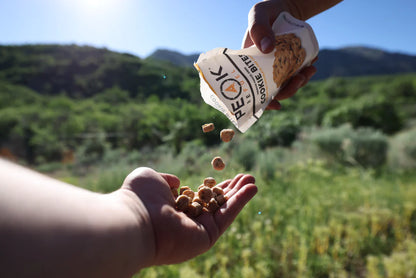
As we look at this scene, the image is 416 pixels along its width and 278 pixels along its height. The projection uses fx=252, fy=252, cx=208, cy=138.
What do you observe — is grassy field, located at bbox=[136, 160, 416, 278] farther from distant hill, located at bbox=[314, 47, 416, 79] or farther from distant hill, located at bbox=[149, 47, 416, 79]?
distant hill, located at bbox=[314, 47, 416, 79]

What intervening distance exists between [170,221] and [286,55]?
29.0 inches

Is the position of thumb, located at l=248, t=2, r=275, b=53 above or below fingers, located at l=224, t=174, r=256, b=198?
above

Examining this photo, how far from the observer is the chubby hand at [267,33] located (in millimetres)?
925

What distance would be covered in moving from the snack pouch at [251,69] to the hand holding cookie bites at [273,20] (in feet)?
0.14

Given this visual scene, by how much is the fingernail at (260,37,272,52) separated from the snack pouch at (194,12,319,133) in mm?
24

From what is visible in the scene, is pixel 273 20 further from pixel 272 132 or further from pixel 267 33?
pixel 272 132

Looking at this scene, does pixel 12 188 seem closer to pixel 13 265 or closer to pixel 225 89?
pixel 13 265

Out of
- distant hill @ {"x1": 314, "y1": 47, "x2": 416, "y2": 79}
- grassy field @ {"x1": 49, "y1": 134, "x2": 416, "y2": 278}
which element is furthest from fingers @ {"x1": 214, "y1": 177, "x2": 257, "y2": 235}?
distant hill @ {"x1": 314, "y1": 47, "x2": 416, "y2": 79}

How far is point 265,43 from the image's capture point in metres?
0.91

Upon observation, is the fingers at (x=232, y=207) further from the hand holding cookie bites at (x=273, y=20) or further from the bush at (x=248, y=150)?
the bush at (x=248, y=150)

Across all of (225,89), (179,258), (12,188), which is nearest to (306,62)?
(225,89)

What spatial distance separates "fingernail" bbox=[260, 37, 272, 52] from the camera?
90cm


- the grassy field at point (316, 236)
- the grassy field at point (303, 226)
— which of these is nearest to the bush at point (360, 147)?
the grassy field at point (303, 226)

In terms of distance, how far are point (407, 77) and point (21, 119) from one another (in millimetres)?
12834
